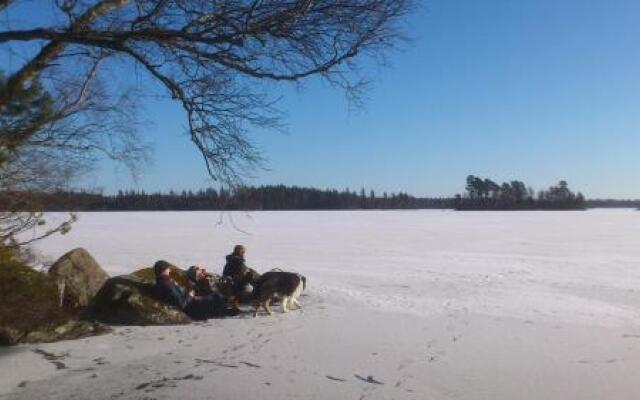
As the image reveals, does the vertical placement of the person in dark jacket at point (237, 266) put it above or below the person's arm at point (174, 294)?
above

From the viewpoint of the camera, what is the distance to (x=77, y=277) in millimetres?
10945

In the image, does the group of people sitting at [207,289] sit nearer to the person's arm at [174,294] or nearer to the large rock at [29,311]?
the person's arm at [174,294]

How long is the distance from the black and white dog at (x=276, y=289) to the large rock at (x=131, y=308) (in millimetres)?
1197

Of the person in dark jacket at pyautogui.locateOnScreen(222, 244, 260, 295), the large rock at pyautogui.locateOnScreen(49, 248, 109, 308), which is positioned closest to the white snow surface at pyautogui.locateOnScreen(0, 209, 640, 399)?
the person in dark jacket at pyautogui.locateOnScreen(222, 244, 260, 295)

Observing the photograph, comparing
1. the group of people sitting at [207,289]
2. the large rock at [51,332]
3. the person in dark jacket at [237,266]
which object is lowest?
the large rock at [51,332]

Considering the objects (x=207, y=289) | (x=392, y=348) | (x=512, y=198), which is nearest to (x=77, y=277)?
(x=207, y=289)

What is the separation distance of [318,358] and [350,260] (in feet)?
42.3

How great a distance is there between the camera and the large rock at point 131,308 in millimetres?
9617

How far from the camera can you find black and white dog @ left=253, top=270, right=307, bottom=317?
412 inches

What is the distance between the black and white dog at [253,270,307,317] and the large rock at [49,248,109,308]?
2.71 meters

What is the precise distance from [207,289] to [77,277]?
208cm

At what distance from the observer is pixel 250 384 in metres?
6.50

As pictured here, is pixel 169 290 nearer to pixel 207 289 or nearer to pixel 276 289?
pixel 207 289

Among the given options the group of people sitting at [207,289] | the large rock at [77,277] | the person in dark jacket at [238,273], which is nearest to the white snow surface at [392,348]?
the group of people sitting at [207,289]
